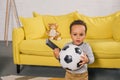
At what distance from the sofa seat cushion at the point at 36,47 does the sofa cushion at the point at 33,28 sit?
0.75ft

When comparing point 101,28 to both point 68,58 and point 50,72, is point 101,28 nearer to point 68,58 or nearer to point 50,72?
point 50,72

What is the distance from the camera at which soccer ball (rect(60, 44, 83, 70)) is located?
1668 millimetres

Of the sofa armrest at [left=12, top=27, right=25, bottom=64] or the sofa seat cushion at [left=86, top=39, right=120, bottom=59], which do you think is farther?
the sofa armrest at [left=12, top=27, right=25, bottom=64]

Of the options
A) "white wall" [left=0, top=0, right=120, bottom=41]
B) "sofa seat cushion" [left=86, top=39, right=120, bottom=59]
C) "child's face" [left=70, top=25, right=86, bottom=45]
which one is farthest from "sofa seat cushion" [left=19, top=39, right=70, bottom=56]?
"white wall" [left=0, top=0, right=120, bottom=41]

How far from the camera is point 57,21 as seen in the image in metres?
3.31

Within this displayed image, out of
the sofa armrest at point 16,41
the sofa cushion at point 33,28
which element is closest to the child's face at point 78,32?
the sofa armrest at point 16,41

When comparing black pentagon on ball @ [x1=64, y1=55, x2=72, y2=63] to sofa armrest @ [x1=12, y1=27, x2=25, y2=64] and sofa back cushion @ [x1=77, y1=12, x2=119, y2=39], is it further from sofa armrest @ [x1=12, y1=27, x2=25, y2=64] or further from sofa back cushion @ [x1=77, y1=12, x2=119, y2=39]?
sofa back cushion @ [x1=77, y1=12, x2=119, y2=39]

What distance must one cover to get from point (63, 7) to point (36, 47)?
6.60ft

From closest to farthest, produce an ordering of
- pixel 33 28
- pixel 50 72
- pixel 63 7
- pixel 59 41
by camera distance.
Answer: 1. pixel 59 41
2. pixel 50 72
3. pixel 33 28
4. pixel 63 7

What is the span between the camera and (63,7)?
459 cm

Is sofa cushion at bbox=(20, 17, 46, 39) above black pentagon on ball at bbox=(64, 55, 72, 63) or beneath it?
above

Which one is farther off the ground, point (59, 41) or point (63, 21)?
point (63, 21)

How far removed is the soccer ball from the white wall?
2916 mm

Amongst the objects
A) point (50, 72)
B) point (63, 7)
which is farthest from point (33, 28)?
point (63, 7)
